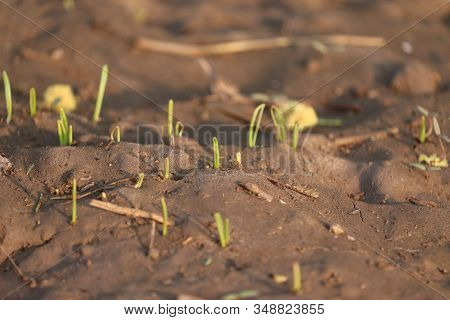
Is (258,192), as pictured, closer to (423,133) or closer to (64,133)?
(64,133)

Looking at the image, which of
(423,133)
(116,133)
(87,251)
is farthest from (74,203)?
(423,133)

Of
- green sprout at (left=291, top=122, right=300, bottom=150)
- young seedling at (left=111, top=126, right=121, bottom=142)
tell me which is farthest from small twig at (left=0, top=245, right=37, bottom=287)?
green sprout at (left=291, top=122, right=300, bottom=150)

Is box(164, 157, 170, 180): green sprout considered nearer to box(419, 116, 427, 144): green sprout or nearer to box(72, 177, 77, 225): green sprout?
box(72, 177, 77, 225): green sprout

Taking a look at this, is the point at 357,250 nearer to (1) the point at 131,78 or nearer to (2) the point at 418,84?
(2) the point at 418,84

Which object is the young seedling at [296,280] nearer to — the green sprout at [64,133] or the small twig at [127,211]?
the small twig at [127,211]

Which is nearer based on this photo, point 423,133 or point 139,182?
point 139,182

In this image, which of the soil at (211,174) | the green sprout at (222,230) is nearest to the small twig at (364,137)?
the soil at (211,174)
